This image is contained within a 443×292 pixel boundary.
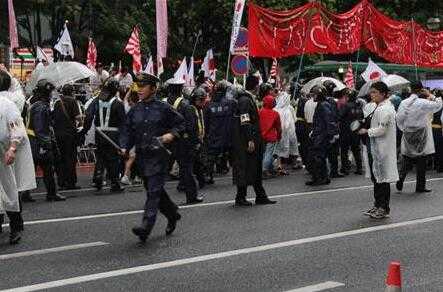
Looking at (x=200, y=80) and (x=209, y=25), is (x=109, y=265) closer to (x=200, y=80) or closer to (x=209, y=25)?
(x=200, y=80)

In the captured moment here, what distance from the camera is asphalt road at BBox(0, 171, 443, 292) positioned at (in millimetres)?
6832

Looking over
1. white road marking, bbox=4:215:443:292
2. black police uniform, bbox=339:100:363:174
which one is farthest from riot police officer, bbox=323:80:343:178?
white road marking, bbox=4:215:443:292

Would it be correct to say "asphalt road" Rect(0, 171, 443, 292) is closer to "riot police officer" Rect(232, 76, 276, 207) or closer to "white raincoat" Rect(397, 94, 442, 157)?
"riot police officer" Rect(232, 76, 276, 207)

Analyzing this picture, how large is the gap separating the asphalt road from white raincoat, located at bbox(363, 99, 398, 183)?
0.62m

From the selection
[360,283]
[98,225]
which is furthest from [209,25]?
[360,283]

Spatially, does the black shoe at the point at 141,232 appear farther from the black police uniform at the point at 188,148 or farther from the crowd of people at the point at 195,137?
the black police uniform at the point at 188,148

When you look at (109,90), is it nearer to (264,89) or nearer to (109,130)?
(109,130)

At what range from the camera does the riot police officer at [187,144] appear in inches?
465

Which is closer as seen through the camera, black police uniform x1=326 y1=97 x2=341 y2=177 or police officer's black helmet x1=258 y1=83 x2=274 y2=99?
police officer's black helmet x1=258 y1=83 x2=274 y2=99

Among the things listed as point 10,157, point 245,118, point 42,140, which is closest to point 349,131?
point 245,118

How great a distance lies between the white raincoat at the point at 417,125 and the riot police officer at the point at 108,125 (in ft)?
16.2

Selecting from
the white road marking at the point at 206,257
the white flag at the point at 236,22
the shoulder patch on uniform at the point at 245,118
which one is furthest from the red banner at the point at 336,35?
the white road marking at the point at 206,257

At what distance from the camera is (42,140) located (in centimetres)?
1226

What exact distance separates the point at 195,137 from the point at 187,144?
18.0 inches
